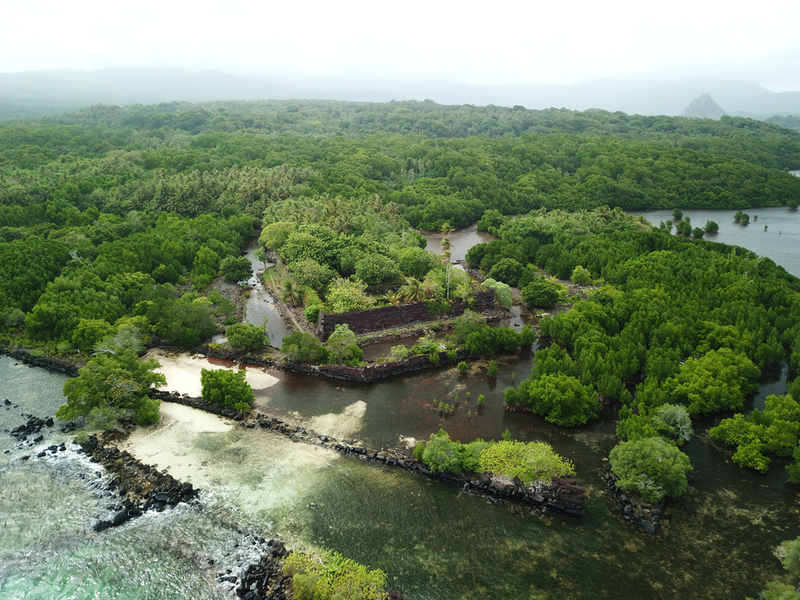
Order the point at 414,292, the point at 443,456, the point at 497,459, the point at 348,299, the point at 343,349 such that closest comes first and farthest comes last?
1. the point at 497,459
2. the point at 443,456
3. the point at 343,349
4. the point at 348,299
5. the point at 414,292

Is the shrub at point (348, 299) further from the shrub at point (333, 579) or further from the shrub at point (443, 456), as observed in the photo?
the shrub at point (333, 579)

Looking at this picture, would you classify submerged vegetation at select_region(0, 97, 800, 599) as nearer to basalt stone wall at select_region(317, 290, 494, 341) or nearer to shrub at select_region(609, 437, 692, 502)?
shrub at select_region(609, 437, 692, 502)

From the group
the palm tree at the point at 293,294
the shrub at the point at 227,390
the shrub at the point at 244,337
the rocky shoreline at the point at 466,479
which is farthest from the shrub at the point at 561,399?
the palm tree at the point at 293,294

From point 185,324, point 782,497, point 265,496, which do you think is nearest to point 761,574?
point 782,497

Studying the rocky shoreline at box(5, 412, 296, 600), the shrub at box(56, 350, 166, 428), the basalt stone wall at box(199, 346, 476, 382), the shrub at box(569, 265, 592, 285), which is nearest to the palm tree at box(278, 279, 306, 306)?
the basalt stone wall at box(199, 346, 476, 382)

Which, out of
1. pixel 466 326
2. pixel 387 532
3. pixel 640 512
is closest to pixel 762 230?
pixel 466 326

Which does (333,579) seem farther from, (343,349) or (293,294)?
(293,294)
